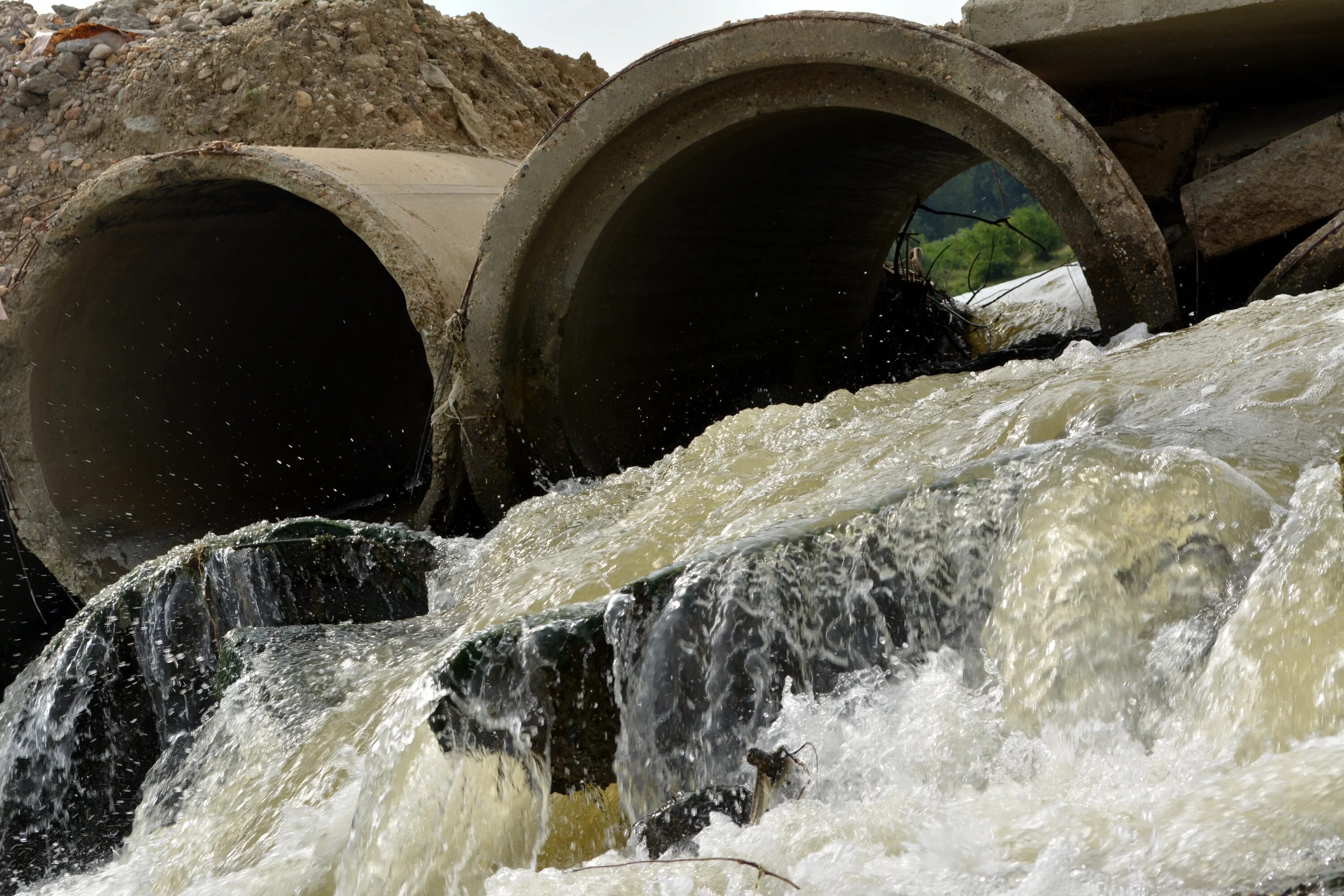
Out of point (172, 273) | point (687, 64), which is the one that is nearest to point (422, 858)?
point (687, 64)

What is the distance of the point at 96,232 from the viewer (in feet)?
18.2

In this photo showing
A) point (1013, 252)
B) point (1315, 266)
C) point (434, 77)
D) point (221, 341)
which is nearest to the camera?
point (1315, 266)

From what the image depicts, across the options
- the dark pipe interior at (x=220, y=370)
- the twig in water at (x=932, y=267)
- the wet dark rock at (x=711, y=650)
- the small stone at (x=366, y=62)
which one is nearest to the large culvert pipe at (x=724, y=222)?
the twig in water at (x=932, y=267)

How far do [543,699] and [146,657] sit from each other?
196 cm

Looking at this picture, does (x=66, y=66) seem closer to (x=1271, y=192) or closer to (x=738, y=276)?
(x=738, y=276)

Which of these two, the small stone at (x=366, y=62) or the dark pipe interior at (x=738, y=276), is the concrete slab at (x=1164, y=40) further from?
the small stone at (x=366, y=62)

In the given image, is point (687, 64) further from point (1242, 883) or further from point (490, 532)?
point (1242, 883)

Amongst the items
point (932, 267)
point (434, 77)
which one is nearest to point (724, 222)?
point (932, 267)

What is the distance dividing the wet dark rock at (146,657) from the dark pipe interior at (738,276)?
1.50 m

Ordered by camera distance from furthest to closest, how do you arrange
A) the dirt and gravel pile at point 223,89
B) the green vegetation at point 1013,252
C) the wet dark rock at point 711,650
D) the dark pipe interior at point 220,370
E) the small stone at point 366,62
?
the green vegetation at point 1013,252, the small stone at point 366,62, the dirt and gravel pile at point 223,89, the dark pipe interior at point 220,370, the wet dark rock at point 711,650

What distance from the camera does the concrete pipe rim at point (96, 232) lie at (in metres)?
5.25

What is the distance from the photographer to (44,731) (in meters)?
3.84

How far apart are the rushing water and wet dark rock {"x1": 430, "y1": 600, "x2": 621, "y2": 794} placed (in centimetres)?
3

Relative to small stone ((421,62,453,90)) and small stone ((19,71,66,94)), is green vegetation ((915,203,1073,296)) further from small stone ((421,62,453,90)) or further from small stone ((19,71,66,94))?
small stone ((19,71,66,94))
